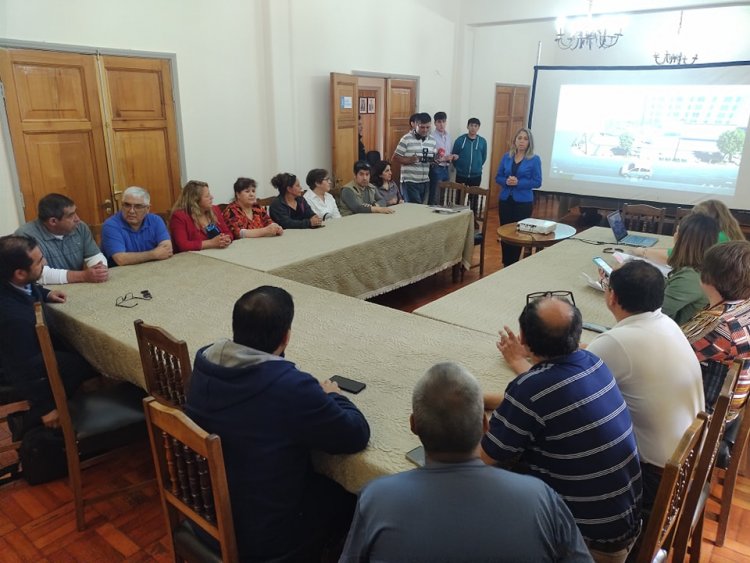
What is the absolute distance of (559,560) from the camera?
882 mm

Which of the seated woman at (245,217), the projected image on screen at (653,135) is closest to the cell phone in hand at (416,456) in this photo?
the seated woman at (245,217)

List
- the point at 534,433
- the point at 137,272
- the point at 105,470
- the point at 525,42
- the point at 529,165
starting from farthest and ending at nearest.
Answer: the point at 525,42 < the point at 529,165 < the point at 137,272 < the point at 105,470 < the point at 534,433

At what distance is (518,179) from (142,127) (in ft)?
10.4

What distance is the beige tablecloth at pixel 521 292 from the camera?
215 cm

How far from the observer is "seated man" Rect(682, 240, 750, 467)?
67.2 inches

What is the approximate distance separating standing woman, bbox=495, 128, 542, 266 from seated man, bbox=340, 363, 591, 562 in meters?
3.81

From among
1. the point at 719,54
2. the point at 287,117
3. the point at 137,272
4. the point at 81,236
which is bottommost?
the point at 137,272

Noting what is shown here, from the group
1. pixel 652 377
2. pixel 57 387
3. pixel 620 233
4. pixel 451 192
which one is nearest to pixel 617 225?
pixel 620 233

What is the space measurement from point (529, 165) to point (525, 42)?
422 centimetres

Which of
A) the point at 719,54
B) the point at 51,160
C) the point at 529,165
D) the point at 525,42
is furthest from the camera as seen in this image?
the point at 525,42

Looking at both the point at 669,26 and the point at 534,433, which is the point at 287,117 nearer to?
the point at 534,433

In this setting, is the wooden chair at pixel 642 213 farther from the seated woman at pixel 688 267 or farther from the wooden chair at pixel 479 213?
the seated woman at pixel 688 267

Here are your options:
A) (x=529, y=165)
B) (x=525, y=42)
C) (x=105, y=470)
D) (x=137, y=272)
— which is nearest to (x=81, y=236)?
(x=137, y=272)

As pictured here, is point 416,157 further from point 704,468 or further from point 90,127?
point 704,468
